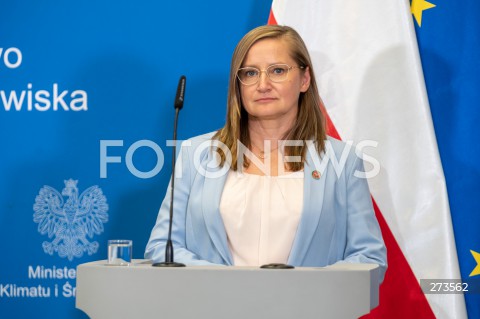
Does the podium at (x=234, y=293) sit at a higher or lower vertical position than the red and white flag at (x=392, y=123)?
lower

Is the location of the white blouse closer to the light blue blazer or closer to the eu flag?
the light blue blazer

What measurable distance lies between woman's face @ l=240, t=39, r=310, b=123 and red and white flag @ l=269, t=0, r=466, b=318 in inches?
20.6

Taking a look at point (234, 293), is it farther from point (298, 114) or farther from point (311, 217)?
point (298, 114)

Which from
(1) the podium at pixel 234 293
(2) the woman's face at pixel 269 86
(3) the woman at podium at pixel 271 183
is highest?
(2) the woman's face at pixel 269 86

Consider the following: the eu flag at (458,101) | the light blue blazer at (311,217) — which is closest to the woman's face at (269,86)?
the light blue blazer at (311,217)

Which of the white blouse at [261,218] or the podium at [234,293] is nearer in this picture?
the podium at [234,293]

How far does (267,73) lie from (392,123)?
2.46ft

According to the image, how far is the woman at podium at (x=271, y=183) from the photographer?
2.54m

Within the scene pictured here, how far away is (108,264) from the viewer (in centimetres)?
192

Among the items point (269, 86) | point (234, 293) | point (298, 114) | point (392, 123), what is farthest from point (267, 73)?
point (234, 293)

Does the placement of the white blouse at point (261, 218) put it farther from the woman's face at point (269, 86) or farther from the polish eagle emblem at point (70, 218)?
the polish eagle emblem at point (70, 218)

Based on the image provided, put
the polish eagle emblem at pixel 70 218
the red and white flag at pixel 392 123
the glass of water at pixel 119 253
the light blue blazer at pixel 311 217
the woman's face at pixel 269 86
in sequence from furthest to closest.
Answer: the polish eagle emblem at pixel 70 218
the red and white flag at pixel 392 123
the woman's face at pixel 269 86
the light blue blazer at pixel 311 217
the glass of water at pixel 119 253

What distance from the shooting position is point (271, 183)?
8.66 ft

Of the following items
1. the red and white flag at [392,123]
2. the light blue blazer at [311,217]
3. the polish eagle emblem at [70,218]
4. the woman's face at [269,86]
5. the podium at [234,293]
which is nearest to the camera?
the podium at [234,293]
